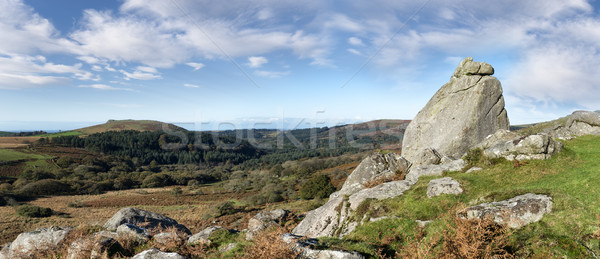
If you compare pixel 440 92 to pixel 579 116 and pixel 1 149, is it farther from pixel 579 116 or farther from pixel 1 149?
pixel 1 149

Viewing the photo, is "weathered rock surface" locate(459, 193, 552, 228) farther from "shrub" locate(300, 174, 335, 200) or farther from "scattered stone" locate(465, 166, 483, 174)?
"shrub" locate(300, 174, 335, 200)

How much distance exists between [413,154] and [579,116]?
1519 centimetres

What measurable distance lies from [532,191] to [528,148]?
588 centimetres

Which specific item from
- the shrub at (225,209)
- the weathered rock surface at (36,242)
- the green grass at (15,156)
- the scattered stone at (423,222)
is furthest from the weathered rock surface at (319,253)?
the green grass at (15,156)

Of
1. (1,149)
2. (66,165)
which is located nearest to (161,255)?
(66,165)

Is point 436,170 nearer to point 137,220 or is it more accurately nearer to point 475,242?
point 475,242

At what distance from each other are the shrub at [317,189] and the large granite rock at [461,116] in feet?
65.6

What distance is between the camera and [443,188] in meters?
12.4

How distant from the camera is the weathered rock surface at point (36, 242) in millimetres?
10680

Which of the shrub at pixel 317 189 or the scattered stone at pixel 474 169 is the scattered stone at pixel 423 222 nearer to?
the scattered stone at pixel 474 169

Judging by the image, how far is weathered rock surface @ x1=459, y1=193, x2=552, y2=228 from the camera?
8.74 metres

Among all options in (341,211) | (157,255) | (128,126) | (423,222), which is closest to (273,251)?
(157,255)

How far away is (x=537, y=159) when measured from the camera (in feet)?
47.2

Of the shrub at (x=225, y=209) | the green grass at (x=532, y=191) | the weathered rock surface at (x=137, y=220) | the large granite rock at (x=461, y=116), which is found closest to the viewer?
the green grass at (x=532, y=191)
